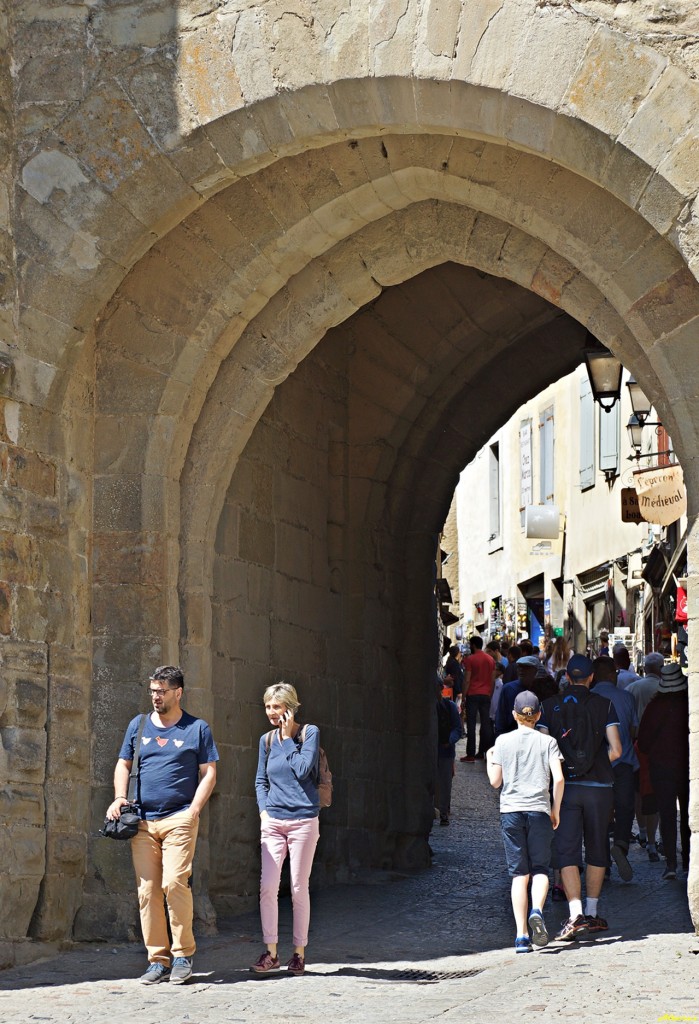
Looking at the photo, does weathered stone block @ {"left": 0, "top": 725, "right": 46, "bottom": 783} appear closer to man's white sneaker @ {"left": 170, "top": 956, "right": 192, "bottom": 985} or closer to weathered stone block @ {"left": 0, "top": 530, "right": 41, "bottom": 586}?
weathered stone block @ {"left": 0, "top": 530, "right": 41, "bottom": 586}

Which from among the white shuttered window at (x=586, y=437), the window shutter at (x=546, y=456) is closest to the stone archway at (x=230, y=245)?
the white shuttered window at (x=586, y=437)

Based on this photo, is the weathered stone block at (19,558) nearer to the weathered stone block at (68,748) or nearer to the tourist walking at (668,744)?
the weathered stone block at (68,748)

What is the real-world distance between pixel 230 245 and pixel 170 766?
239 cm

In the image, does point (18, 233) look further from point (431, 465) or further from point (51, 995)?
point (431, 465)

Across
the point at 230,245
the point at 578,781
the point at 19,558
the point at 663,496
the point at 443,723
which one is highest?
the point at 230,245

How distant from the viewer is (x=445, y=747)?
39.3 ft

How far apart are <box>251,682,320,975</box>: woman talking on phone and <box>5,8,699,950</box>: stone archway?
3.07 feet

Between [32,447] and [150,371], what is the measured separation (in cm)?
73

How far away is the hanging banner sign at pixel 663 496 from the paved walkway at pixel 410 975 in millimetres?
3485

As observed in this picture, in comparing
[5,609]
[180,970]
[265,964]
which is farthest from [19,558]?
[265,964]

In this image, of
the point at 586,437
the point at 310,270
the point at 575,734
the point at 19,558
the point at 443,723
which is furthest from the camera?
the point at 586,437

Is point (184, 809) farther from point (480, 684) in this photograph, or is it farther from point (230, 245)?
point (480, 684)

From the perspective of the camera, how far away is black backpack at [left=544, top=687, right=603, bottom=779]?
23.7 ft

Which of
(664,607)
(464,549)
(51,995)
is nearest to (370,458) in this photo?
(51,995)
